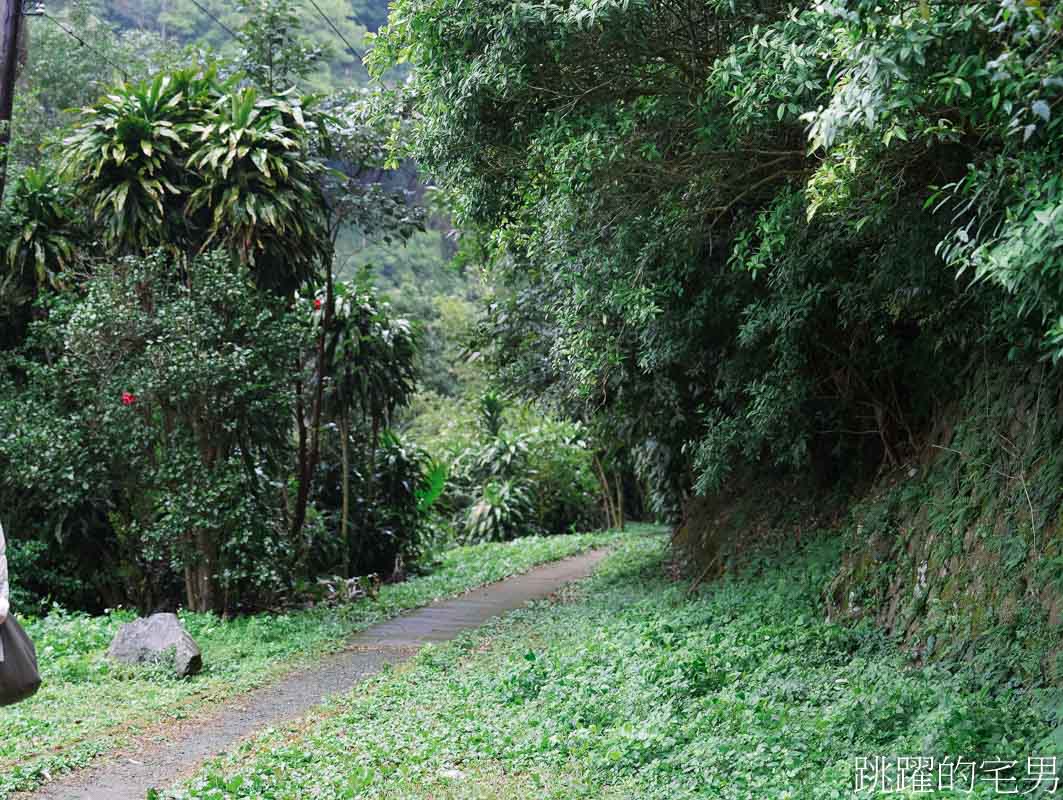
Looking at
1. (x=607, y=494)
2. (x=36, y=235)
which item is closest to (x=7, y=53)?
(x=36, y=235)

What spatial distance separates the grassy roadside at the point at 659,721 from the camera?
480 centimetres

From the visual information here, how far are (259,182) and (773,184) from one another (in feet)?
19.5

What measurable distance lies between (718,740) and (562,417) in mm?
8590

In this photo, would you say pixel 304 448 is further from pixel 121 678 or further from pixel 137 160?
pixel 121 678

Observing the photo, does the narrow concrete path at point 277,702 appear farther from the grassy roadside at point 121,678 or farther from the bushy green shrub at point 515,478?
the bushy green shrub at point 515,478

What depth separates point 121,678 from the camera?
7871 mm

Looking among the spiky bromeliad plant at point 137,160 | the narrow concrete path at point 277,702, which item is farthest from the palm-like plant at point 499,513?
the spiky bromeliad plant at point 137,160

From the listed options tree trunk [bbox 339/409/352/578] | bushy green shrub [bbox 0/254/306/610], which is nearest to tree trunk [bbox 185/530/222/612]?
bushy green shrub [bbox 0/254/306/610]

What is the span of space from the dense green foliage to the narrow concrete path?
3.31m

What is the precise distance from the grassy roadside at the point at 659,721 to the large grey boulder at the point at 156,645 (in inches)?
61.5

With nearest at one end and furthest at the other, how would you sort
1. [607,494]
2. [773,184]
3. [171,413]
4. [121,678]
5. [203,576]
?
[773,184] → [121,678] → [171,413] → [203,576] → [607,494]

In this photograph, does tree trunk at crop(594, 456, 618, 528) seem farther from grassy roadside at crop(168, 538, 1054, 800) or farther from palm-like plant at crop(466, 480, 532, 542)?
grassy roadside at crop(168, 538, 1054, 800)

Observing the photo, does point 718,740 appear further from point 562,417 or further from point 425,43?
point 562,417

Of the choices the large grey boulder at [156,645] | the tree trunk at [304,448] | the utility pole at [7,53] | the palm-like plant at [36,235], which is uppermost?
the utility pole at [7,53]
